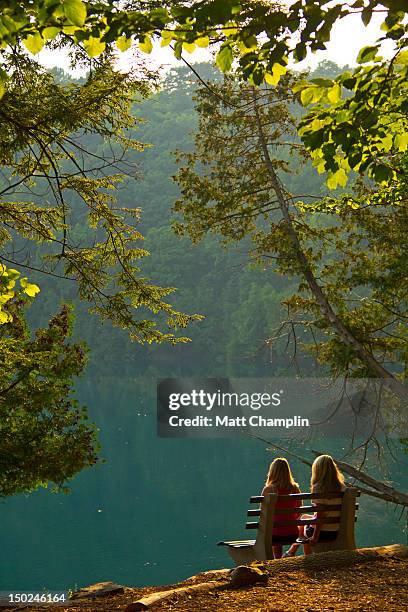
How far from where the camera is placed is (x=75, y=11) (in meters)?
3.19

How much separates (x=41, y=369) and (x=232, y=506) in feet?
57.3

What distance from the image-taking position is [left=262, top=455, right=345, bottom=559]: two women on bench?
20.9 ft

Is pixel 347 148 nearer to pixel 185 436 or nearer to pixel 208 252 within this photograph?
pixel 185 436

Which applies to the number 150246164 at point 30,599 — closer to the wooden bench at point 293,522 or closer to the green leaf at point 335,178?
the wooden bench at point 293,522

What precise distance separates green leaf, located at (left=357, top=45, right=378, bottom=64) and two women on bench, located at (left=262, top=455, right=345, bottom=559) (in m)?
3.32

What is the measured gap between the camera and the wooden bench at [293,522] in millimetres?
6207

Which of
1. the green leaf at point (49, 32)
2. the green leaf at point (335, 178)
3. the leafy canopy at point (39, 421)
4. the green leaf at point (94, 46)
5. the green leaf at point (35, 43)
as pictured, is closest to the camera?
the green leaf at point (49, 32)

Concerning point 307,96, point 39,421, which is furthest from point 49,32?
point 39,421

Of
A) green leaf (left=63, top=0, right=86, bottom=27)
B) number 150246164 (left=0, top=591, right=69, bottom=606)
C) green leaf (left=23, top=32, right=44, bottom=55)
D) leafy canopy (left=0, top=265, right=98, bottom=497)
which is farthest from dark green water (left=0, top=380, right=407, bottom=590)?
green leaf (left=63, top=0, right=86, bottom=27)

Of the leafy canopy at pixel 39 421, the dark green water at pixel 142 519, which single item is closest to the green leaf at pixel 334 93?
the leafy canopy at pixel 39 421

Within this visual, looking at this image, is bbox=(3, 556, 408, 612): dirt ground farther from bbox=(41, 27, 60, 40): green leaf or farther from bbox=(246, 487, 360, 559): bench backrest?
bbox=(41, 27, 60, 40): green leaf

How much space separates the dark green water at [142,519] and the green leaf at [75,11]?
→ 14.5 meters

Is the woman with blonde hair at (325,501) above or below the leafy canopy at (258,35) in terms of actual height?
below

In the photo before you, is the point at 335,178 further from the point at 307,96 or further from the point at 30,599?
the point at 30,599
